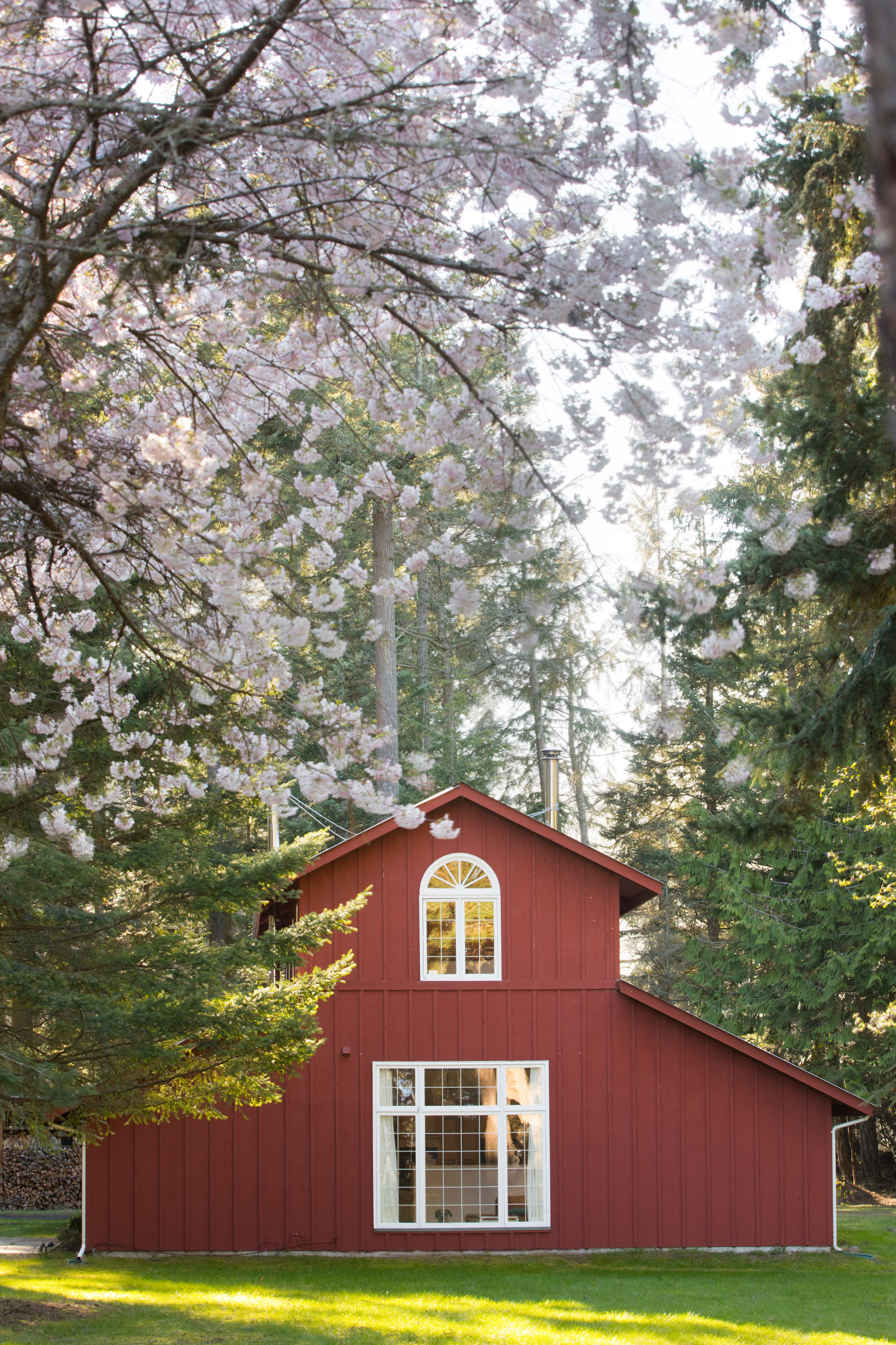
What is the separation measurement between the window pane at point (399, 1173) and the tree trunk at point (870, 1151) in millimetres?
11988

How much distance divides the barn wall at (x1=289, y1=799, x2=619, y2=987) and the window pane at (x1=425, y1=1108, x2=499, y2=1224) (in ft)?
5.29

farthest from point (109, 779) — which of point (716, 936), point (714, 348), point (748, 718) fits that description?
point (716, 936)

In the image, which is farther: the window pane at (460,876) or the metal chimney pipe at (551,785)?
the metal chimney pipe at (551,785)

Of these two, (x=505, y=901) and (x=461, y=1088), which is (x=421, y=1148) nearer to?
(x=461, y=1088)

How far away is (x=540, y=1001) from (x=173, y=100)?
1078 centimetres

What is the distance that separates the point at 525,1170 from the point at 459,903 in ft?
9.33

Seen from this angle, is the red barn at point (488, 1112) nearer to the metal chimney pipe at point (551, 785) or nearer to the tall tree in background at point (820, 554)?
the metal chimney pipe at point (551, 785)

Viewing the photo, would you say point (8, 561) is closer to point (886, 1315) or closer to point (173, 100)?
point (173, 100)

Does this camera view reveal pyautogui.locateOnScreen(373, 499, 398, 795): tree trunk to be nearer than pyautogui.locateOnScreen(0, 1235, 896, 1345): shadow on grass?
No

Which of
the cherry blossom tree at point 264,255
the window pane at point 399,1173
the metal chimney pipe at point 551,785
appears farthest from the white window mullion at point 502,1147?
the cherry blossom tree at point 264,255

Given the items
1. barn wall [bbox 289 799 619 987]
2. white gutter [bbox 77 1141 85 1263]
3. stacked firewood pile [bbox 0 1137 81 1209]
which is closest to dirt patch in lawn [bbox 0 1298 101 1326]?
white gutter [bbox 77 1141 85 1263]

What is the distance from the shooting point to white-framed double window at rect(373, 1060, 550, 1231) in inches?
514

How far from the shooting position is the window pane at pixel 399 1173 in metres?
13.0

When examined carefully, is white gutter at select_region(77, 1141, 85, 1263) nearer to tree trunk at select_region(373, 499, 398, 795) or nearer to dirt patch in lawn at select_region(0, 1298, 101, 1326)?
dirt patch in lawn at select_region(0, 1298, 101, 1326)
